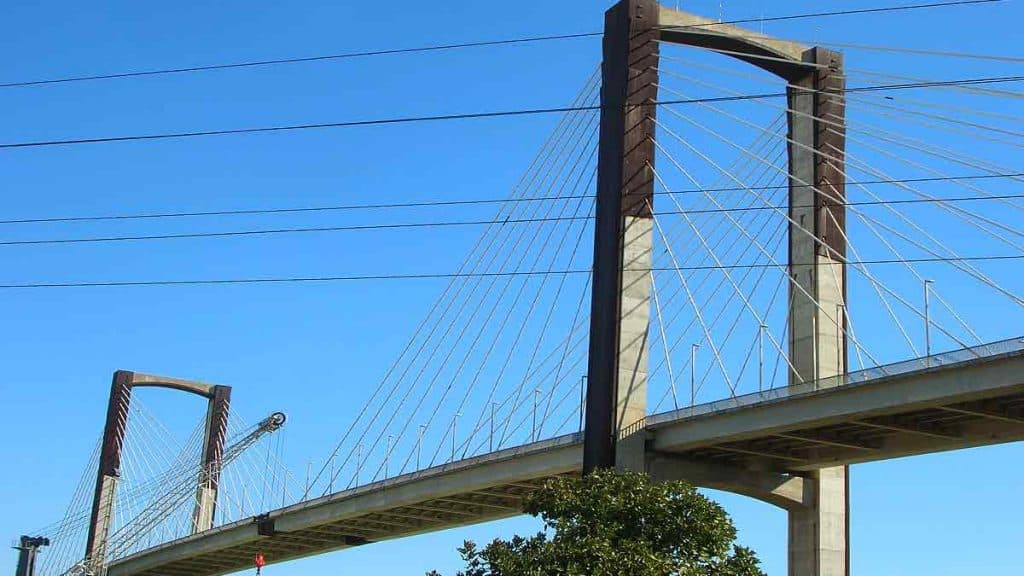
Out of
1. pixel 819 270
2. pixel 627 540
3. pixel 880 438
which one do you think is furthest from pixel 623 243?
pixel 627 540

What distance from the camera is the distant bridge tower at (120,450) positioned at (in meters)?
122

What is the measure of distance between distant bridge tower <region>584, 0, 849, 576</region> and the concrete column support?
1.9 inches

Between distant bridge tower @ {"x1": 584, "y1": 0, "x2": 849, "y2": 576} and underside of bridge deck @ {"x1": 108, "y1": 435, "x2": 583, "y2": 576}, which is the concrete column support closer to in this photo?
distant bridge tower @ {"x1": 584, "y1": 0, "x2": 849, "y2": 576}

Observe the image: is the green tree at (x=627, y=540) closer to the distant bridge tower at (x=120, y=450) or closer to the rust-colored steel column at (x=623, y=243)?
the rust-colored steel column at (x=623, y=243)

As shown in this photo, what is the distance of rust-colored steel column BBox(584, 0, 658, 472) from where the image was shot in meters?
59.0

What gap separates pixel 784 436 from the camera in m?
54.5

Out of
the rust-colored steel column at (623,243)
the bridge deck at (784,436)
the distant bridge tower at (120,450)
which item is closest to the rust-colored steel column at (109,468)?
the distant bridge tower at (120,450)

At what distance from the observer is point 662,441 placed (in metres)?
58.7

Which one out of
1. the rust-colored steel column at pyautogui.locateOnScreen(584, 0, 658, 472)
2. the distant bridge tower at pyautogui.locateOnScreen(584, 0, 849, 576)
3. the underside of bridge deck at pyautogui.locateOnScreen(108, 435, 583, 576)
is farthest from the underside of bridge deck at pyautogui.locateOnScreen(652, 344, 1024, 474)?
the underside of bridge deck at pyautogui.locateOnScreen(108, 435, 583, 576)

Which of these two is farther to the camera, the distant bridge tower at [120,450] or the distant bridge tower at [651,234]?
the distant bridge tower at [120,450]

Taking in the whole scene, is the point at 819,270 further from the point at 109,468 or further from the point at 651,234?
the point at 109,468

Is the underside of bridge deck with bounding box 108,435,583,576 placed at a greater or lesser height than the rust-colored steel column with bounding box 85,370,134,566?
lesser

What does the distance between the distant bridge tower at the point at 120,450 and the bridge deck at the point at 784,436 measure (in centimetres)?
4077

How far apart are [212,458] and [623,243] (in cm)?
8227
